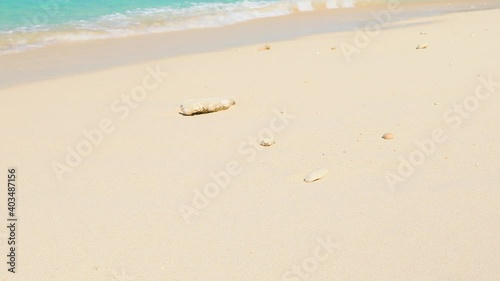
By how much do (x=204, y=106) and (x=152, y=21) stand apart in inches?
265

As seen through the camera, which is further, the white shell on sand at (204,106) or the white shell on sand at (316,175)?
the white shell on sand at (204,106)

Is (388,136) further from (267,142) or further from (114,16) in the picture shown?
(114,16)

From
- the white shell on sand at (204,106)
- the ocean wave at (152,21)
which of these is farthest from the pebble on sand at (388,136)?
the ocean wave at (152,21)

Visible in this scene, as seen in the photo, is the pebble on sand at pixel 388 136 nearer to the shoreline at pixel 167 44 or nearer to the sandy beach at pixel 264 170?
the sandy beach at pixel 264 170

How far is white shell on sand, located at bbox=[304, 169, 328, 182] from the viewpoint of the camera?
3.60 meters

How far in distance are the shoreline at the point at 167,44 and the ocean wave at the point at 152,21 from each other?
0.39 m

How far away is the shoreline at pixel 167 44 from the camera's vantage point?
24.9 feet

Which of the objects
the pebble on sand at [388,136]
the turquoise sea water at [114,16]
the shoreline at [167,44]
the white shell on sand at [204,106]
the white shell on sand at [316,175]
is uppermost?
the white shell on sand at [316,175]

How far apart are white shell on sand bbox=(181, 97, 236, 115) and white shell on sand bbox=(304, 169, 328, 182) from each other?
1577 millimetres

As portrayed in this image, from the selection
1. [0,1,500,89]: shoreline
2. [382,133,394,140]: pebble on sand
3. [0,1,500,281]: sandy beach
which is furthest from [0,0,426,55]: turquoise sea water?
[382,133,394,140]: pebble on sand

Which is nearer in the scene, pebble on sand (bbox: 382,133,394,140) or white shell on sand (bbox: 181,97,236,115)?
pebble on sand (bbox: 382,133,394,140)

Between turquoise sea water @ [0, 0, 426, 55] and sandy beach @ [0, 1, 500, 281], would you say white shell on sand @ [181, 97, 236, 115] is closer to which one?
sandy beach @ [0, 1, 500, 281]

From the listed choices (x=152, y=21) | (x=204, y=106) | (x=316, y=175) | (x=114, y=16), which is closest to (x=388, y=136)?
(x=316, y=175)

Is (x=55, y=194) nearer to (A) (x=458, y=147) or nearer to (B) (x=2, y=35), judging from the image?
(A) (x=458, y=147)
